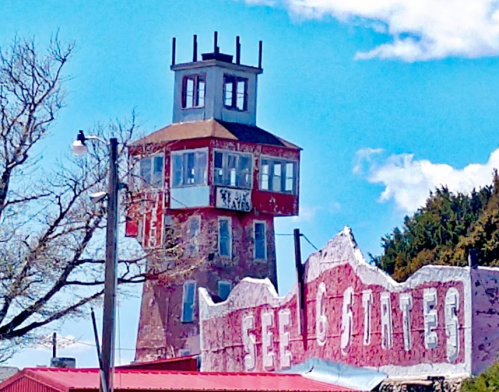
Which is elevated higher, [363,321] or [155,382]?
[363,321]

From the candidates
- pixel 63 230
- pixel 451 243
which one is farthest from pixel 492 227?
pixel 63 230

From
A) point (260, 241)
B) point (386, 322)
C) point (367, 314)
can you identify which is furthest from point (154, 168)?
point (386, 322)

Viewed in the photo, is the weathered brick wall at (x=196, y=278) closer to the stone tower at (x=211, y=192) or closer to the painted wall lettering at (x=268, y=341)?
the stone tower at (x=211, y=192)

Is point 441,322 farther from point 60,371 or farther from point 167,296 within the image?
point 167,296

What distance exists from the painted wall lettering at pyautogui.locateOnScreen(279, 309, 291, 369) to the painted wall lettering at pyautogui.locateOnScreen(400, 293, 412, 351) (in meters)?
4.84

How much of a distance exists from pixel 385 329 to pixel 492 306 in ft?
9.73

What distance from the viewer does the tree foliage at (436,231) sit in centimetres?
4461

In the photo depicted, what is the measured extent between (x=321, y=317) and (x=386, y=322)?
2.66m

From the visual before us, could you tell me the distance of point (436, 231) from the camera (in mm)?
46312

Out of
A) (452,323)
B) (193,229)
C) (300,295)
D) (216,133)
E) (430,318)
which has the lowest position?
(452,323)

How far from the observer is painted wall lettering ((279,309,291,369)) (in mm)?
31453

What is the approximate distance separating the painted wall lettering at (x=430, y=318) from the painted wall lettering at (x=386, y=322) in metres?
1.13

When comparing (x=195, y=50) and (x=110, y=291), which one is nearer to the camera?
(x=110, y=291)

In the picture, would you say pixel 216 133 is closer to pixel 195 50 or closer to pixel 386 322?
pixel 195 50
